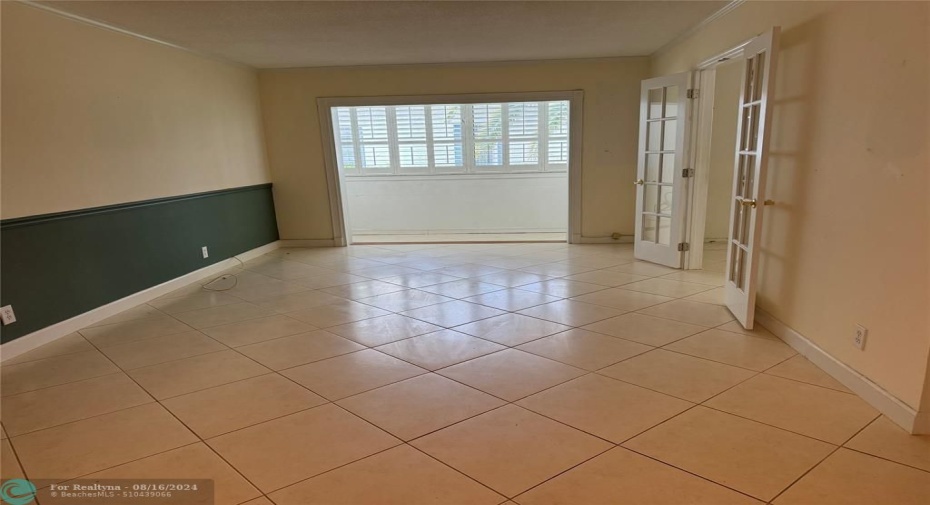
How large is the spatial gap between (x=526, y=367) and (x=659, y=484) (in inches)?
40.4

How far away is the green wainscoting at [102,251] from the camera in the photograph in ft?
10.2

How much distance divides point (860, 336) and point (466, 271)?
3303 millimetres

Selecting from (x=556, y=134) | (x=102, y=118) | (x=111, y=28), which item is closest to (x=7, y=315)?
(x=102, y=118)

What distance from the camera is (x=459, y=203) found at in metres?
7.75

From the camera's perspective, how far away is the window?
24.5 feet

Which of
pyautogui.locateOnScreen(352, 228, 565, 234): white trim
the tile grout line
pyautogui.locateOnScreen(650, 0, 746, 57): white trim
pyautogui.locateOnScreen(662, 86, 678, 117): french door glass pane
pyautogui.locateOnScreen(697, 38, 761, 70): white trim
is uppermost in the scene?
pyautogui.locateOnScreen(650, 0, 746, 57): white trim

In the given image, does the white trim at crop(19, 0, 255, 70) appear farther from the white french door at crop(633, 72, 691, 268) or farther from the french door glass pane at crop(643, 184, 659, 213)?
the french door glass pane at crop(643, 184, 659, 213)

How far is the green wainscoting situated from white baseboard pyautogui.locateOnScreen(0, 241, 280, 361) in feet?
0.13

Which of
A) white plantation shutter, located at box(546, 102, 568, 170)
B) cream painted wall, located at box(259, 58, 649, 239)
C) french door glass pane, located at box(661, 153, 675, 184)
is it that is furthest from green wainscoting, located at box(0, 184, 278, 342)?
french door glass pane, located at box(661, 153, 675, 184)

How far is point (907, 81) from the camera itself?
1.94 m

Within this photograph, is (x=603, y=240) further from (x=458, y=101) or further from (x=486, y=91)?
(x=458, y=101)

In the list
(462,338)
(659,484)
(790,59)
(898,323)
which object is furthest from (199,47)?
(898,323)

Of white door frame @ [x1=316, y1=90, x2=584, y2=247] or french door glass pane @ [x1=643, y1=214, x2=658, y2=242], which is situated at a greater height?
white door frame @ [x1=316, y1=90, x2=584, y2=247]

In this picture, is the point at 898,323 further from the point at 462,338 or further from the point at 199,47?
the point at 199,47
